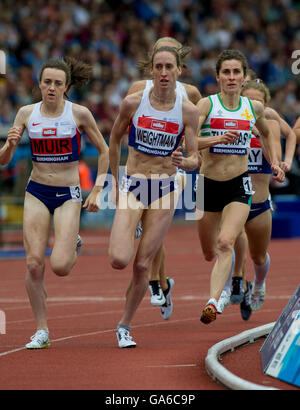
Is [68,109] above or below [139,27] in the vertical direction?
below

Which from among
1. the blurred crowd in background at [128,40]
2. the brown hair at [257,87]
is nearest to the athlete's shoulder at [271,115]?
the brown hair at [257,87]

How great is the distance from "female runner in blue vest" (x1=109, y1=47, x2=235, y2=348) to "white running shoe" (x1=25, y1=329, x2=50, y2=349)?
67 centimetres

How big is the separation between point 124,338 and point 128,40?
59.5 ft

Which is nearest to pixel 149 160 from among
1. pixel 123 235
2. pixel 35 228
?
pixel 123 235

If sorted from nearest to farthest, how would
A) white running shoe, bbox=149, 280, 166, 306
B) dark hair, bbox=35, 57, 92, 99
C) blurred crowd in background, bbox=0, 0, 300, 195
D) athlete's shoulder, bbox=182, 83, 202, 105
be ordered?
dark hair, bbox=35, 57, 92, 99, athlete's shoulder, bbox=182, 83, 202, 105, white running shoe, bbox=149, 280, 166, 306, blurred crowd in background, bbox=0, 0, 300, 195

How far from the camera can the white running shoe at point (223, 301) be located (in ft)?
29.0

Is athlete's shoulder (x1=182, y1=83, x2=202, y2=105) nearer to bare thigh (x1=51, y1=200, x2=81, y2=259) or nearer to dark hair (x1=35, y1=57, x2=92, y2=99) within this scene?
dark hair (x1=35, y1=57, x2=92, y2=99)

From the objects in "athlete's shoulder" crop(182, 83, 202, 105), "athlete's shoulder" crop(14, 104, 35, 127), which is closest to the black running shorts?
"athlete's shoulder" crop(182, 83, 202, 105)

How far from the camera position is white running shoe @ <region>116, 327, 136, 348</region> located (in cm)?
848

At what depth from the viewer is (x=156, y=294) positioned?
1021 centimetres

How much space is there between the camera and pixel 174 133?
28.3ft

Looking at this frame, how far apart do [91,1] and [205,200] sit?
17201 millimetres
